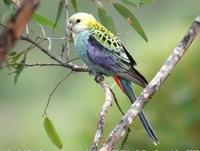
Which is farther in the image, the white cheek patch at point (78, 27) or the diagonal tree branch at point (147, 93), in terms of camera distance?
the white cheek patch at point (78, 27)

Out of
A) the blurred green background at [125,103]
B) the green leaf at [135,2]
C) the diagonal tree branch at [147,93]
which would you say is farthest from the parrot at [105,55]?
the diagonal tree branch at [147,93]

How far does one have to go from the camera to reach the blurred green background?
462 cm

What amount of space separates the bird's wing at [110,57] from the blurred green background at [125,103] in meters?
0.18

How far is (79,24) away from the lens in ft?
9.68

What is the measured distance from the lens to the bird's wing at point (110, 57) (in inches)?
110

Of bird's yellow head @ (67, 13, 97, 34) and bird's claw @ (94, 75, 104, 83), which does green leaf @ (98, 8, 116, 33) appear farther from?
bird's yellow head @ (67, 13, 97, 34)

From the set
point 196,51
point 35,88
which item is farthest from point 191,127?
point 35,88

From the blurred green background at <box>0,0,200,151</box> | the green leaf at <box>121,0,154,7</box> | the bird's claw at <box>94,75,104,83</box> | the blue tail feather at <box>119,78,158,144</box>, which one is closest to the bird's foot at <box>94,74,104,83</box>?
the bird's claw at <box>94,75,104,83</box>

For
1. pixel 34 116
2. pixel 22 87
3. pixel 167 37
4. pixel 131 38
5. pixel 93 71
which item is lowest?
pixel 22 87

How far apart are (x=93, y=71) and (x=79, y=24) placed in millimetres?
238

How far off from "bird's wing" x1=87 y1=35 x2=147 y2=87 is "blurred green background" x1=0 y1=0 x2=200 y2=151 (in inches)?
7.3

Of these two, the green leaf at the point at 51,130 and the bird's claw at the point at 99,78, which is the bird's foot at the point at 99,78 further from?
the green leaf at the point at 51,130

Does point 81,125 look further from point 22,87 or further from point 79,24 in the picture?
point 22,87

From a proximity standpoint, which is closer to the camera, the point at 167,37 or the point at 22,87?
the point at 167,37
